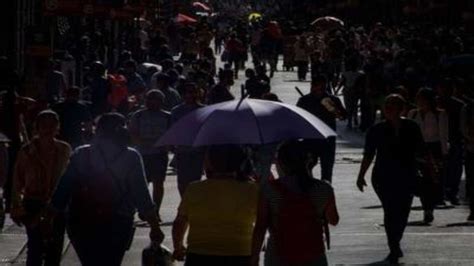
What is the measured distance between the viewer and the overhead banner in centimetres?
2675

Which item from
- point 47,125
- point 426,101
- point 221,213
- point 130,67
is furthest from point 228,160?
point 130,67

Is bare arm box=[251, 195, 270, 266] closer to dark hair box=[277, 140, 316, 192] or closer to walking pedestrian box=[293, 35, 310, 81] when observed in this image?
dark hair box=[277, 140, 316, 192]

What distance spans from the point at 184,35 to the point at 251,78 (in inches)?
1267

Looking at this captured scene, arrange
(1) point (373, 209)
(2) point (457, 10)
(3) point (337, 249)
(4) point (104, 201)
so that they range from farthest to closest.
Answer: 1. (2) point (457, 10)
2. (1) point (373, 209)
3. (3) point (337, 249)
4. (4) point (104, 201)

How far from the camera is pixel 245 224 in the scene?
1052cm

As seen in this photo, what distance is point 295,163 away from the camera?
10.8m

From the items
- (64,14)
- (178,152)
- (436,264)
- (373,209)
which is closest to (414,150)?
(436,264)

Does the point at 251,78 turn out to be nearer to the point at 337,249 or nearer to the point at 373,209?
the point at 373,209

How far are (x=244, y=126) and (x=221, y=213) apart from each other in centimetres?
185

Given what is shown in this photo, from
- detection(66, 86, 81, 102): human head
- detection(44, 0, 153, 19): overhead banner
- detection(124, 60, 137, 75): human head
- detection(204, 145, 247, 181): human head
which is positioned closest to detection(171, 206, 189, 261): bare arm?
detection(204, 145, 247, 181): human head

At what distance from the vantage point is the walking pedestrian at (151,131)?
762 inches

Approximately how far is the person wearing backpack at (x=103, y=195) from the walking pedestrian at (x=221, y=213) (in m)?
1.17

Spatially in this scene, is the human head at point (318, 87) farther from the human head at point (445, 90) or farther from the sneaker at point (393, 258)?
the sneaker at point (393, 258)

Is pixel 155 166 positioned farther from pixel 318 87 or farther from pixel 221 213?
pixel 221 213
